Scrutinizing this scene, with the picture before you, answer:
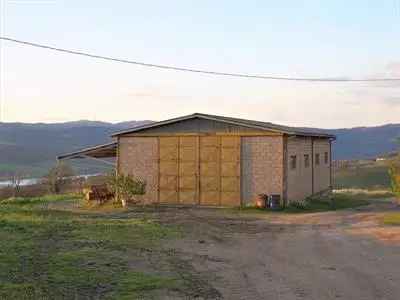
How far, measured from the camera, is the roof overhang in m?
30.6

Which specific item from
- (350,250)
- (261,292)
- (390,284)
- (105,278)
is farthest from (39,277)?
(350,250)

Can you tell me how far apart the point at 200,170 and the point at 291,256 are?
1377 centimetres

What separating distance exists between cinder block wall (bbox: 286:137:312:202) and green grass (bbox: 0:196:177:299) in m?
8.53

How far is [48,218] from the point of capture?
2231 cm

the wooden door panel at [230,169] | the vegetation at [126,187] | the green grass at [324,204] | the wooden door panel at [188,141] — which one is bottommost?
the green grass at [324,204]

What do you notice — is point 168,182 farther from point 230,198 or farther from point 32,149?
point 32,149

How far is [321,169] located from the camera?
35625mm

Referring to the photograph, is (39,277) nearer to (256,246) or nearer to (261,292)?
(261,292)

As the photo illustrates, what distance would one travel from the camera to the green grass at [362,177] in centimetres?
5919

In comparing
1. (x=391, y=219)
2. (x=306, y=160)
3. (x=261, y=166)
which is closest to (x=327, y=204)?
(x=306, y=160)

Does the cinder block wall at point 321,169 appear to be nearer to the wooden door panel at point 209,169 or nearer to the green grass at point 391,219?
the wooden door panel at point 209,169

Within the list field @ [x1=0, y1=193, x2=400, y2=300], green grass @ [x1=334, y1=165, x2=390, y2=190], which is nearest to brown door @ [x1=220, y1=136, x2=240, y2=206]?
field @ [x1=0, y1=193, x2=400, y2=300]

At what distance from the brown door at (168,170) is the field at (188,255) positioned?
3.96 meters

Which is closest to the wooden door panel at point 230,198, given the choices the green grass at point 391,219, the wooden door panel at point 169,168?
the wooden door panel at point 169,168
